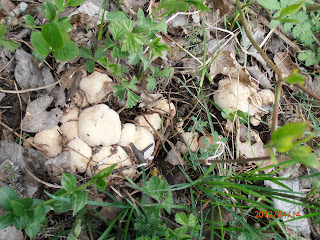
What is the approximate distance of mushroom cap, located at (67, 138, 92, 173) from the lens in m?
2.15

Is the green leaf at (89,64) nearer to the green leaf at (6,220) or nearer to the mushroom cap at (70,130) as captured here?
the mushroom cap at (70,130)

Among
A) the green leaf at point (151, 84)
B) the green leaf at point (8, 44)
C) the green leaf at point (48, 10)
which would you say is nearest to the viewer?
the green leaf at point (48, 10)

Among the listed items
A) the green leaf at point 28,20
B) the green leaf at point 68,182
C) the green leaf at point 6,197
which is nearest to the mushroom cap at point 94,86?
the green leaf at point 28,20

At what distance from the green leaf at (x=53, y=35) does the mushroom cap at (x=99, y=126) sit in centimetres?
61

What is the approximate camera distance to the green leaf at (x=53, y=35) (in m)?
1.72

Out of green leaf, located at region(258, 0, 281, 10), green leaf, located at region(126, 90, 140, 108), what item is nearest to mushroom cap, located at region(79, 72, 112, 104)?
green leaf, located at region(126, 90, 140, 108)

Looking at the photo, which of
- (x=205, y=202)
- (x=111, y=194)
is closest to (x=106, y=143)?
(x=111, y=194)

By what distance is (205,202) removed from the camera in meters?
2.43

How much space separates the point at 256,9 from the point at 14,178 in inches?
121

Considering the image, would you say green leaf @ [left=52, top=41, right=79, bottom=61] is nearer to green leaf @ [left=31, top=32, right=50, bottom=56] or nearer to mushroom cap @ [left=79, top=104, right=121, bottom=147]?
green leaf @ [left=31, top=32, right=50, bottom=56]

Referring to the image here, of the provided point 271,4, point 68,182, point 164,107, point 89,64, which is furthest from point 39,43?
point 271,4

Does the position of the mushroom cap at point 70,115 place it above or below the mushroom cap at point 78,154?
above

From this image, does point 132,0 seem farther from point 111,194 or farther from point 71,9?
point 111,194

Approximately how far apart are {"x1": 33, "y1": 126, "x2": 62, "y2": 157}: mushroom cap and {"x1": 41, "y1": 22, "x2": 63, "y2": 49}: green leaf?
723 millimetres
